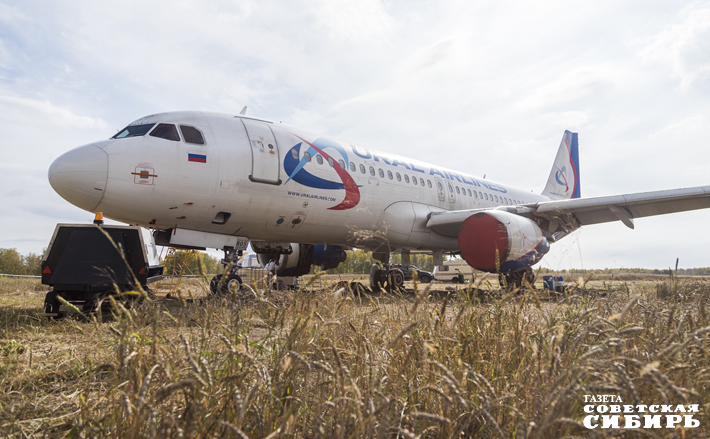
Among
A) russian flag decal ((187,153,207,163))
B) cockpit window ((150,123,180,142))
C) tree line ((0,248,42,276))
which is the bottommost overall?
tree line ((0,248,42,276))

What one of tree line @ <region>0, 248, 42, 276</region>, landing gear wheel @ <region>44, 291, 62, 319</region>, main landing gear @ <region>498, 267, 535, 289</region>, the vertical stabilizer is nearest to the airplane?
main landing gear @ <region>498, 267, 535, 289</region>

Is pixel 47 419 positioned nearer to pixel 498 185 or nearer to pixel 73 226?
pixel 73 226

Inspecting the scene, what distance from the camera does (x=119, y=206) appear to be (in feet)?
20.0

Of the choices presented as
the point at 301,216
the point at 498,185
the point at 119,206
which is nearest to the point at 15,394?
the point at 119,206

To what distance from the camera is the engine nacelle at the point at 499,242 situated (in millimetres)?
8109

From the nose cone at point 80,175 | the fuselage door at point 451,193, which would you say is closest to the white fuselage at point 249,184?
the nose cone at point 80,175

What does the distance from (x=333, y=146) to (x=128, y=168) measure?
4124 mm

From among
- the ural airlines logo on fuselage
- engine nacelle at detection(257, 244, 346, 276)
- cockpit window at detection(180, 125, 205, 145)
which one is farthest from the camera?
engine nacelle at detection(257, 244, 346, 276)

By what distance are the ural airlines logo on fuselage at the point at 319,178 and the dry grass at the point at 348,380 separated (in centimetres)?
531

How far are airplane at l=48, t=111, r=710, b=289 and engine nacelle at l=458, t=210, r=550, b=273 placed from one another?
0.02 m

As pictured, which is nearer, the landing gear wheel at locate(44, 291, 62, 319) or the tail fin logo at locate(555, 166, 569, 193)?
the landing gear wheel at locate(44, 291, 62, 319)

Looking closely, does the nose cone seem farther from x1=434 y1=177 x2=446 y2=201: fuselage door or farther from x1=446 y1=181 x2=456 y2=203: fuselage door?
x1=446 y1=181 x2=456 y2=203: fuselage door

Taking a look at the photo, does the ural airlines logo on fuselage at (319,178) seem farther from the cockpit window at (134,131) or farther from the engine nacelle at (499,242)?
the engine nacelle at (499,242)

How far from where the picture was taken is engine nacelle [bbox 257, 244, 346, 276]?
12.1 m
